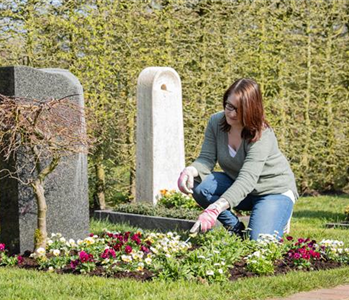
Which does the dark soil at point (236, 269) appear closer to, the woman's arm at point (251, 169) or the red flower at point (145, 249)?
the red flower at point (145, 249)

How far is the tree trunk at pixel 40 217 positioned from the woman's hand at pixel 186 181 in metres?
1.13

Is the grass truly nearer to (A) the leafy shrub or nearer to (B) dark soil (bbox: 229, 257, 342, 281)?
(B) dark soil (bbox: 229, 257, 342, 281)

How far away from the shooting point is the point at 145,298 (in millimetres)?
4211

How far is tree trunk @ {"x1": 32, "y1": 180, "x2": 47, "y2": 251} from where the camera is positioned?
19.7ft

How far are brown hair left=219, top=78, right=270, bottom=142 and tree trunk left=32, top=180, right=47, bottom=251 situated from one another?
1.68 m

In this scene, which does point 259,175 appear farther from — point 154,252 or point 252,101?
point 154,252

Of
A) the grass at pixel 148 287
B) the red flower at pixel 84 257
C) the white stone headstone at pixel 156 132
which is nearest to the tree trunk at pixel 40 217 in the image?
the grass at pixel 148 287

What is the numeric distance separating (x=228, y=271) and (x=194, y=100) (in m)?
6.90

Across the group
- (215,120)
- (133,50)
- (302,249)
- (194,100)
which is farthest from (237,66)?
(302,249)

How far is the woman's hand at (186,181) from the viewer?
19.3 ft

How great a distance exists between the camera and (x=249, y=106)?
5.83m

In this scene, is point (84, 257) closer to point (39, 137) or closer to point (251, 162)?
point (39, 137)

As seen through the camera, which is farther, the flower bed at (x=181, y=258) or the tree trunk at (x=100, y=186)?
the tree trunk at (x=100, y=186)

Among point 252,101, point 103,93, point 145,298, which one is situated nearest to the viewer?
point 145,298
